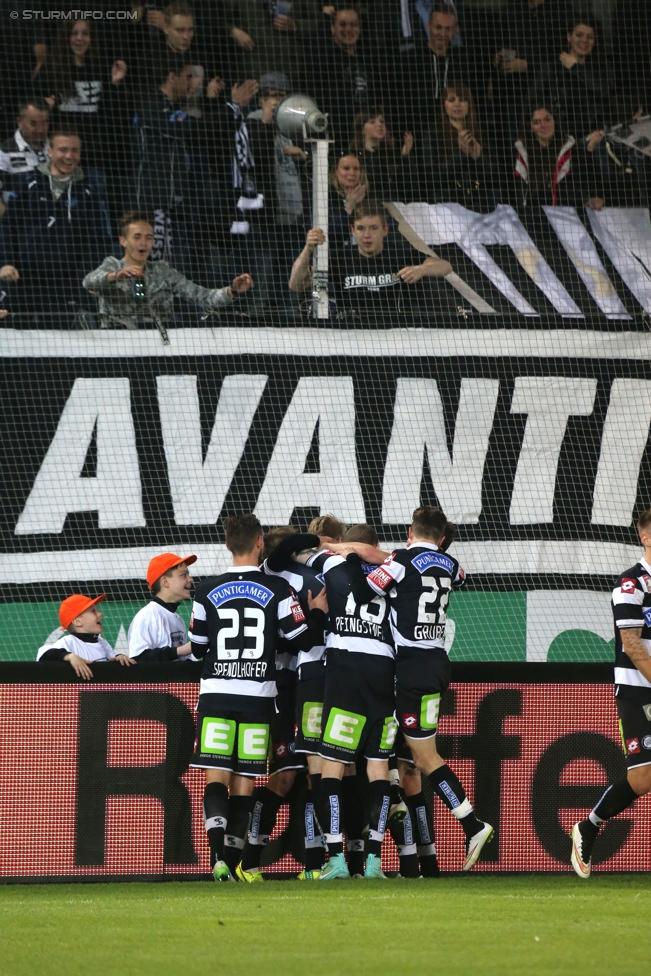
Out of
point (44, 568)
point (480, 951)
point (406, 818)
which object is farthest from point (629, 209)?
point (480, 951)

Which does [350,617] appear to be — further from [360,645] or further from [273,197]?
→ [273,197]

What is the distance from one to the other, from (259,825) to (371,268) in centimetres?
469

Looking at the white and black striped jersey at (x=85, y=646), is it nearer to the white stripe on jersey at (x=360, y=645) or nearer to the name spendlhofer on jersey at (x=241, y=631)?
the name spendlhofer on jersey at (x=241, y=631)

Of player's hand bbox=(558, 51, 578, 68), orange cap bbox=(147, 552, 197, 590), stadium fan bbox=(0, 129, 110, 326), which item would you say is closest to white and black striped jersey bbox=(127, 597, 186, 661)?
orange cap bbox=(147, 552, 197, 590)

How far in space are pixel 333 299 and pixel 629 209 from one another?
9.05 feet

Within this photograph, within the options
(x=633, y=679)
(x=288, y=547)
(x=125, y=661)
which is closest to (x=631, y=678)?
(x=633, y=679)

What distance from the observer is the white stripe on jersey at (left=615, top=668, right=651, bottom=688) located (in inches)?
234

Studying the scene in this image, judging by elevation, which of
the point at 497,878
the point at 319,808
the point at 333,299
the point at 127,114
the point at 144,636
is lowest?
the point at 497,878

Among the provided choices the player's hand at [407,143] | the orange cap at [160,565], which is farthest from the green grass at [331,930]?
the player's hand at [407,143]

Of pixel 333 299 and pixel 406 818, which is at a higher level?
pixel 333 299

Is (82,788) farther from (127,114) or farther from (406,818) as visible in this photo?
(127,114)

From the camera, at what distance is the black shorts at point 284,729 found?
647 centimetres

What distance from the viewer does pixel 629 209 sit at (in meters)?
→ 10.5

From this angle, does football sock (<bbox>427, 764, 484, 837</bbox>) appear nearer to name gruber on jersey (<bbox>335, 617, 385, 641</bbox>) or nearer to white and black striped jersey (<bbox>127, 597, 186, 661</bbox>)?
name gruber on jersey (<bbox>335, 617, 385, 641</bbox>)
